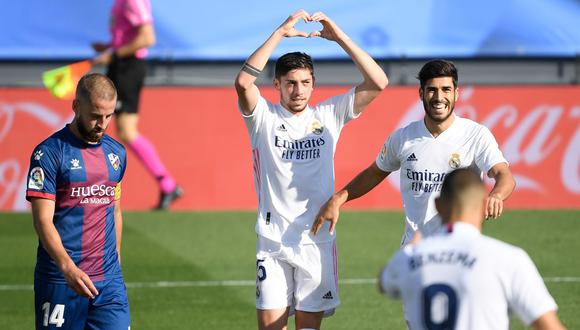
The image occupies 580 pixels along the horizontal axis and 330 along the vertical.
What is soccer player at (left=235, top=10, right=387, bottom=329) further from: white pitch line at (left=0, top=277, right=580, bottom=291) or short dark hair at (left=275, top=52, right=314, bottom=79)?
white pitch line at (left=0, top=277, right=580, bottom=291)

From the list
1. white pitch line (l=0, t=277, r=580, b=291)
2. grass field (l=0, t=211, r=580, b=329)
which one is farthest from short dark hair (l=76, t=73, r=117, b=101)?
white pitch line (l=0, t=277, r=580, b=291)

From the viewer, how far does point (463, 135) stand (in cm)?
740

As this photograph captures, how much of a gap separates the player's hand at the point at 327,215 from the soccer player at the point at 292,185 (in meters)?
0.21

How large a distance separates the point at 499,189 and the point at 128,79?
8762 mm

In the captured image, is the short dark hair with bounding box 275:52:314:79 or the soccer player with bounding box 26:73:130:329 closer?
the soccer player with bounding box 26:73:130:329

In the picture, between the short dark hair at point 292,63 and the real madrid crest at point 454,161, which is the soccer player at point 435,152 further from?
the short dark hair at point 292,63

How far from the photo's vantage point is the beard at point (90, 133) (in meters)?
6.59

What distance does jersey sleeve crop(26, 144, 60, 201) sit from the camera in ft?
21.0

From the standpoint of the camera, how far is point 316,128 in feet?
24.3

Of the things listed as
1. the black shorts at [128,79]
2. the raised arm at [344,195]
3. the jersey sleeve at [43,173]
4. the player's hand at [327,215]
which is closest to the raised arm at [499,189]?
the raised arm at [344,195]

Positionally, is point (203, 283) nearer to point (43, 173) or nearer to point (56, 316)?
point (56, 316)

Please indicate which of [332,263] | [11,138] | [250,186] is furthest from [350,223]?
[332,263]

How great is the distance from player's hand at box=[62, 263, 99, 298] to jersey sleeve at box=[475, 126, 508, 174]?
275 centimetres

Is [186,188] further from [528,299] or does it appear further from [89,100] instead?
[528,299]
